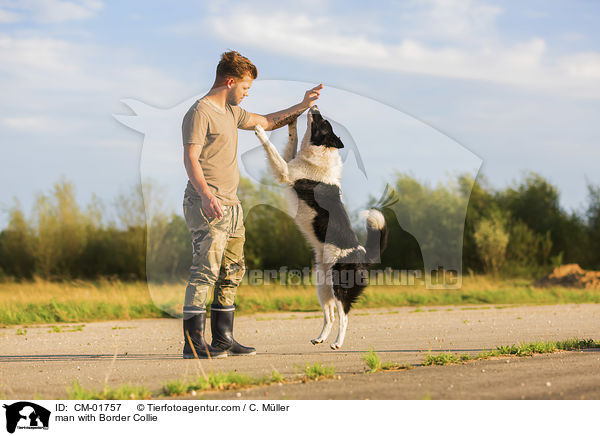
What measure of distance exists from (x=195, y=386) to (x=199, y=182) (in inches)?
81.9

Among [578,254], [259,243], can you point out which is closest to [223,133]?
[259,243]

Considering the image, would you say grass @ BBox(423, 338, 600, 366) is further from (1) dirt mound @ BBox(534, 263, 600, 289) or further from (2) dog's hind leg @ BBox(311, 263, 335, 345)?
(1) dirt mound @ BBox(534, 263, 600, 289)

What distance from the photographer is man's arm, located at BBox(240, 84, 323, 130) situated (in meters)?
6.55

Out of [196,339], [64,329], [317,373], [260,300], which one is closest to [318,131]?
[196,339]

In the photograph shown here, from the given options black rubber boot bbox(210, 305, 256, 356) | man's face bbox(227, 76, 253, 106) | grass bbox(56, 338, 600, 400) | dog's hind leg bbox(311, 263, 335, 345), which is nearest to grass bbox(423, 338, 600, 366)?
grass bbox(56, 338, 600, 400)

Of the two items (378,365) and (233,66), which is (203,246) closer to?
(233,66)

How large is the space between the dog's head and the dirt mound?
61.7ft

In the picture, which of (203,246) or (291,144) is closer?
(203,246)

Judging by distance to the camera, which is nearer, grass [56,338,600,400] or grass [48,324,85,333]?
grass [56,338,600,400]

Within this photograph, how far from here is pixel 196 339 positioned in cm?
622
